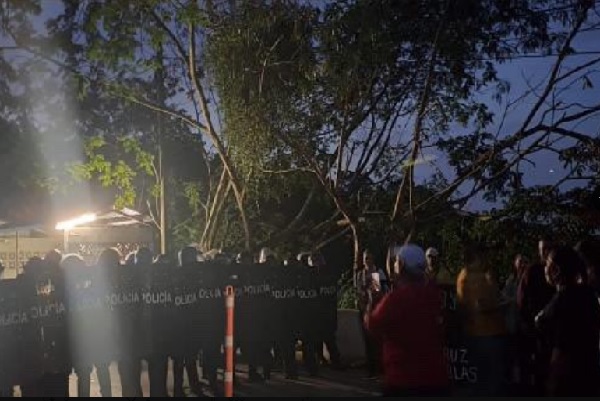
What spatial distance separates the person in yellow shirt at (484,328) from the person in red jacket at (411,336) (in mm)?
2417

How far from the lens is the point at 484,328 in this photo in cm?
803

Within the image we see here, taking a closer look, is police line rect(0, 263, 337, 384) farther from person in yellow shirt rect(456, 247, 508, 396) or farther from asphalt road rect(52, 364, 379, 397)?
person in yellow shirt rect(456, 247, 508, 396)

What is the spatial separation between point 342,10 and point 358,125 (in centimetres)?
282

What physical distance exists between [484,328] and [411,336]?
2.64 m

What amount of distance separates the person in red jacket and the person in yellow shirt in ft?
7.93

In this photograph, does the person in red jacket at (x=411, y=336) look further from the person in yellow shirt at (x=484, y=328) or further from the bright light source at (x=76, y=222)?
the bright light source at (x=76, y=222)

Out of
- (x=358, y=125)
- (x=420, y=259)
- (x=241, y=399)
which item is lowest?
(x=241, y=399)

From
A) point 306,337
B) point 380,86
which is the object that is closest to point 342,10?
point 380,86

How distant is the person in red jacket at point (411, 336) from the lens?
18.3 feet

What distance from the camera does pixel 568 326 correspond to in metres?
5.81

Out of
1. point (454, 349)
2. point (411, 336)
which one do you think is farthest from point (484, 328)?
point (454, 349)

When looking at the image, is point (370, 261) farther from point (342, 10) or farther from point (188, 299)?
point (342, 10)

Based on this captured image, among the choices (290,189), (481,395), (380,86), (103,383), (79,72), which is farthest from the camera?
(290,189)

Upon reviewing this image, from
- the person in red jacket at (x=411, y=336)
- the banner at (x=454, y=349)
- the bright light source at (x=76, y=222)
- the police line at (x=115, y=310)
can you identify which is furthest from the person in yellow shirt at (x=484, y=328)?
the bright light source at (x=76, y=222)
